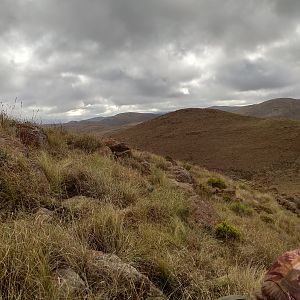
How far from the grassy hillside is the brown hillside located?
67.1 feet

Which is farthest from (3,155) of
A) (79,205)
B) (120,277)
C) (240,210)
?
(240,210)

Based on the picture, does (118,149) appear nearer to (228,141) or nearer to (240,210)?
(240,210)

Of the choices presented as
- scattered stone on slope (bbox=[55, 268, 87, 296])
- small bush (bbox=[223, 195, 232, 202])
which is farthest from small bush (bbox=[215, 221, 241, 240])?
small bush (bbox=[223, 195, 232, 202])

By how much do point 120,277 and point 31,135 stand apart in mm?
5970

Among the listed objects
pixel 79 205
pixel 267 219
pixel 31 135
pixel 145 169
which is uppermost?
pixel 31 135

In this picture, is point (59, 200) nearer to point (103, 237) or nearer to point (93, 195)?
point (93, 195)

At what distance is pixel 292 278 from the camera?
6.91 feet

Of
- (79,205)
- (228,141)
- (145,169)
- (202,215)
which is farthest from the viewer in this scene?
(228,141)

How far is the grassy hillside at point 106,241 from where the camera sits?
2729mm

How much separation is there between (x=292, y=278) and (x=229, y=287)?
4.39 ft

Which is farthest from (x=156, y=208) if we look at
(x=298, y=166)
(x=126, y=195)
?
(x=298, y=166)

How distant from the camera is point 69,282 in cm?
267

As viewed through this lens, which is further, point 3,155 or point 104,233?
point 3,155

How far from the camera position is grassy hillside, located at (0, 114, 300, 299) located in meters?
2.73
